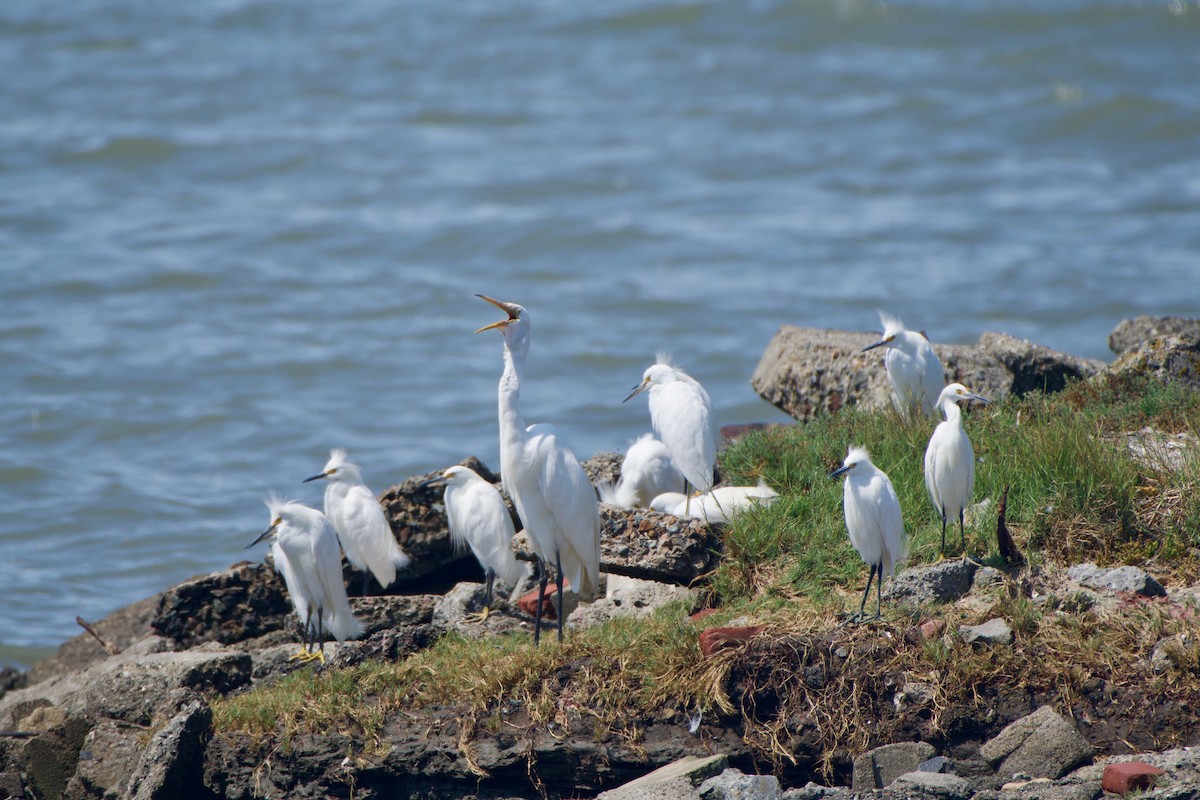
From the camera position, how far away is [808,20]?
2520cm

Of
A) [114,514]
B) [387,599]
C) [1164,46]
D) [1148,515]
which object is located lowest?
[114,514]

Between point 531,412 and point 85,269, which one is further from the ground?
point 85,269

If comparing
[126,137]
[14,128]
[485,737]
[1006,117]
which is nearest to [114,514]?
[485,737]

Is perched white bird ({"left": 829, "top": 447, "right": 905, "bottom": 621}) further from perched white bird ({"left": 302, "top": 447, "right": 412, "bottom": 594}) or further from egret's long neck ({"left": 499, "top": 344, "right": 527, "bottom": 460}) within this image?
perched white bird ({"left": 302, "top": 447, "right": 412, "bottom": 594})

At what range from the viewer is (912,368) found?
813 cm

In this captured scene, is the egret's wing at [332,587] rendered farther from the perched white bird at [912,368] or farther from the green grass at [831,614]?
the perched white bird at [912,368]

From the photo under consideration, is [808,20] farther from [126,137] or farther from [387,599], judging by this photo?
Result: [387,599]

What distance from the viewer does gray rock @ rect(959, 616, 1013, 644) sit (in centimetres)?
541

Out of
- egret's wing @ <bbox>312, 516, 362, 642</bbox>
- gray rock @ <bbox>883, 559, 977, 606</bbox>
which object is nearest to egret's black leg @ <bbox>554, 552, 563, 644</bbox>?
egret's wing @ <bbox>312, 516, 362, 642</bbox>

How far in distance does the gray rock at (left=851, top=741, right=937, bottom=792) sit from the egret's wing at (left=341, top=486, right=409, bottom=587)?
3.31m

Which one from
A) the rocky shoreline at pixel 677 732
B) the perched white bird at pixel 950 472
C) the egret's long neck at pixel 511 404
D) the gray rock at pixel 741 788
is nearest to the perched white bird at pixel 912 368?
the rocky shoreline at pixel 677 732

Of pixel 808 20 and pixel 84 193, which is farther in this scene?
pixel 808 20

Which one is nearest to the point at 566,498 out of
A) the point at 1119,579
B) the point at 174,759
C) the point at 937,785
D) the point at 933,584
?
the point at 933,584

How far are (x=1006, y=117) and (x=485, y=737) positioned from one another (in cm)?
1939
